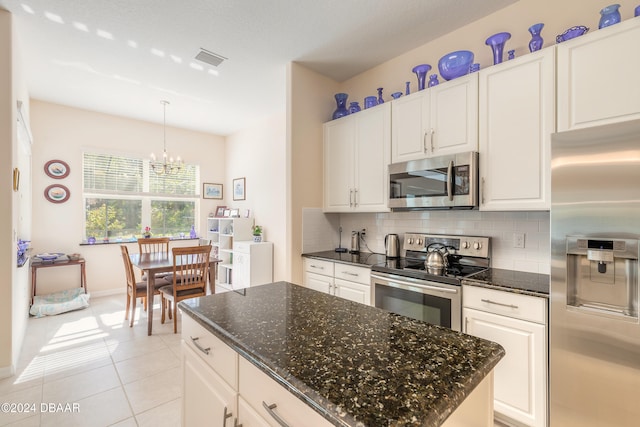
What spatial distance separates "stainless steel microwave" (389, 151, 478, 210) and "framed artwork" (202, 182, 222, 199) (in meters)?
4.26

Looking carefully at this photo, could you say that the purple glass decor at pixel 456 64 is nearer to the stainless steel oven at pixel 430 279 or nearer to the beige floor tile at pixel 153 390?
the stainless steel oven at pixel 430 279

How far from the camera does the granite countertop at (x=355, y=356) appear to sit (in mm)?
643

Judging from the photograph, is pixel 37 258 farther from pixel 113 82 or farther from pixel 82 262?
pixel 113 82

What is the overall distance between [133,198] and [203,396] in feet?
15.8

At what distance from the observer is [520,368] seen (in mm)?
1705

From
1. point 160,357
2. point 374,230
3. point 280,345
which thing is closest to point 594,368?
point 280,345

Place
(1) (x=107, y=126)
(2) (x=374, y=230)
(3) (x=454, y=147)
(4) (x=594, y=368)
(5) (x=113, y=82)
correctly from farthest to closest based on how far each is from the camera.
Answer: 1. (1) (x=107, y=126)
2. (5) (x=113, y=82)
3. (2) (x=374, y=230)
4. (3) (x=454, y=147)
5. (4) (x=594, y=368)

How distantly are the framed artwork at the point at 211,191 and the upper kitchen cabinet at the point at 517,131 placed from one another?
5.01m

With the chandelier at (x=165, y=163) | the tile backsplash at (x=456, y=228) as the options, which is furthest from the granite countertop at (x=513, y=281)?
the chandelier at (x=165, y=163)

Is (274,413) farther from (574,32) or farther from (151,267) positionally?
(151,267)

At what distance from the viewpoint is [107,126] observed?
4.68 metres

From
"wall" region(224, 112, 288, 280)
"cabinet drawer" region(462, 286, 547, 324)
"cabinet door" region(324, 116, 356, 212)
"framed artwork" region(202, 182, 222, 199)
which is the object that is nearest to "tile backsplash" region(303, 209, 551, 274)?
"cabinet door" region(324, 116, 356, 212)

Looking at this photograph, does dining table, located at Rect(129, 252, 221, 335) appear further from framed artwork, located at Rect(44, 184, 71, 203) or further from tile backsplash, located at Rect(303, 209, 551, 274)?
framed artwork, located at Rect(44, 184, 71, 203)

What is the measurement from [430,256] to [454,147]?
87cm
